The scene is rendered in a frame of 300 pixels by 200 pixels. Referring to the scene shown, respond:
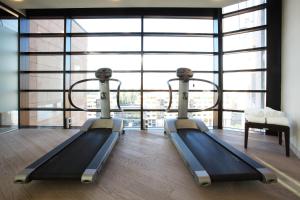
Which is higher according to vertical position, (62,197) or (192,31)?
(192,31)

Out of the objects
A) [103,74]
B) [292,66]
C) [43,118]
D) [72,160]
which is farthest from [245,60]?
[43,118]

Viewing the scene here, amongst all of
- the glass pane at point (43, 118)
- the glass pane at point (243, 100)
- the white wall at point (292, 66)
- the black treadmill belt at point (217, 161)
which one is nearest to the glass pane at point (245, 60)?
the white wall at point (292, 66)

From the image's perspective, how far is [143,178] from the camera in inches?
97.7

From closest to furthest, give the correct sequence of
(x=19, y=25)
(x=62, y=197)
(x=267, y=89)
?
(x=62, y=197) < (x=267, y=89) < (x=19, y=25)

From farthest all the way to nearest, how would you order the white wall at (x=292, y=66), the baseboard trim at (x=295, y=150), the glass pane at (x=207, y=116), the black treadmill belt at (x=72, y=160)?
the glass pane at (x=207, y=116)
the white wall at (x=292, y=66)
the baseboard trim at (x=295, y=150)
the black treadmill belt at (x=72, y=160)

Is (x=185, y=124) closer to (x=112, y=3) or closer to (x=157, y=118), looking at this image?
(x=157, y=118)

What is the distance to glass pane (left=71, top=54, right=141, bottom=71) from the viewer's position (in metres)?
5.46

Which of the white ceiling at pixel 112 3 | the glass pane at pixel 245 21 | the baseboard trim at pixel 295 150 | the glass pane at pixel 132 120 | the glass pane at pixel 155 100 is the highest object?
the white ceiling at pixel 112 3

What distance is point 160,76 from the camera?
17.9 ft

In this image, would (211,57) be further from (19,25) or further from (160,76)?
(19,25)

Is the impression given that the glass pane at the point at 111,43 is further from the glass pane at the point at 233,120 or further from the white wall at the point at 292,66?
the white wall at the point at 292,66

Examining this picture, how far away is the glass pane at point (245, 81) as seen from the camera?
189 inches

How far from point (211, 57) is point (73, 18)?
13.2ft

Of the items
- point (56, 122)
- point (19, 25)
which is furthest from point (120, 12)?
point (56, 122)
